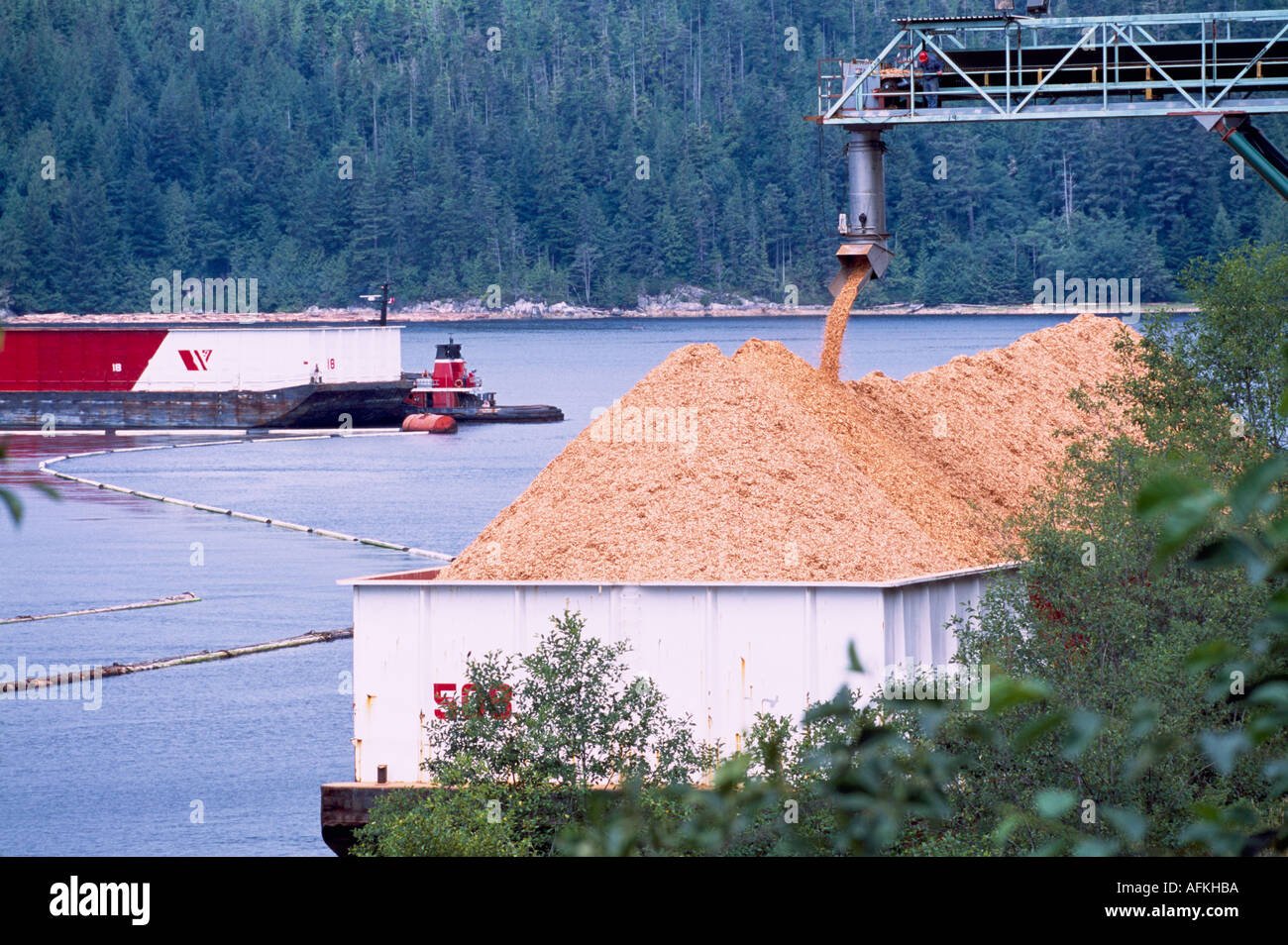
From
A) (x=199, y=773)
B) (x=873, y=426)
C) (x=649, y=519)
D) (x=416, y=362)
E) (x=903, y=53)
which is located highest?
(x=416, y=362)

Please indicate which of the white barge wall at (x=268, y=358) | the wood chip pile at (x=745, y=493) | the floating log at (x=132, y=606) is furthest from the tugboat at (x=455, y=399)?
the wood chip pile at (x=745, y=493)

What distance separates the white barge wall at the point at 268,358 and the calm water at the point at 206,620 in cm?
434

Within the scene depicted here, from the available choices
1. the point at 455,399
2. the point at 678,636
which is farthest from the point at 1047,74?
the point at 455,399

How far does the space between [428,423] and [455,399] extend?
505 cm

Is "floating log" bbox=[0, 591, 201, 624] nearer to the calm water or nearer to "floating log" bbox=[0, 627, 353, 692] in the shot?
the calm water

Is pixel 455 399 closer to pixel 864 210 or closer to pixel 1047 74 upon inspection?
pixel 864 210

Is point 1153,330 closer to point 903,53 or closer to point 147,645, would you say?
point 903,53

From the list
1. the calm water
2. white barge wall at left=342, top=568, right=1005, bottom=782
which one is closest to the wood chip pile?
white barge wall at left=342, top=568, right=1005, bottom=782

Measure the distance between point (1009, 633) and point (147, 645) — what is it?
1226 inches

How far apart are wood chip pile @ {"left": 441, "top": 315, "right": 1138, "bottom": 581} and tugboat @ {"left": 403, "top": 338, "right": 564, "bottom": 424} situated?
234 ft

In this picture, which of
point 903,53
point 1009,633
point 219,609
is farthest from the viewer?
point 219,609

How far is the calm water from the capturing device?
32656mm
